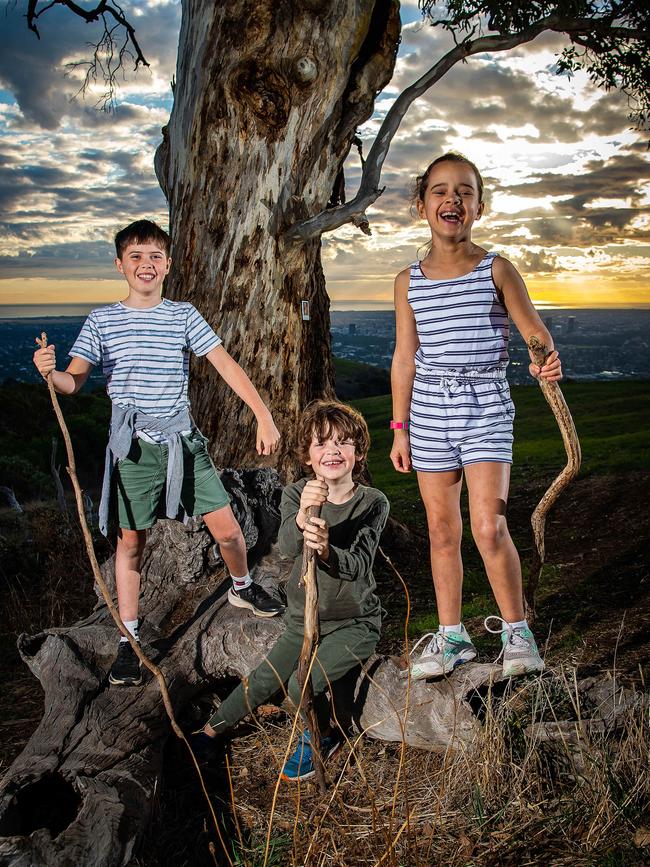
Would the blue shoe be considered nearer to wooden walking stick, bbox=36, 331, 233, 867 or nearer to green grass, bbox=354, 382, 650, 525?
wooden walking stick, bbox=36, 331, 233, 867

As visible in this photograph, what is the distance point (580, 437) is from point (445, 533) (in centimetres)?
1048

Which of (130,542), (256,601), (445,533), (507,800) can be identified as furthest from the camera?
(256,601)

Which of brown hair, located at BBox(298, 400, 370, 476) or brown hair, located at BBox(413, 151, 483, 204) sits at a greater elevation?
brown hair, located at BBox(413, 151, 483, 204)

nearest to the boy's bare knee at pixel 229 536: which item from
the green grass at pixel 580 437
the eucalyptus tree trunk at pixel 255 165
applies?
the eucalyptus tree trunk at pixel 255 165

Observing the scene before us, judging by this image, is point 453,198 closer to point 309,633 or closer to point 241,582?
point 309,633

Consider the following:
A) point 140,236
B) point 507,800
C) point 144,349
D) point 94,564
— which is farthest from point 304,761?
point 140,236

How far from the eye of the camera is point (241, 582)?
4055 mm

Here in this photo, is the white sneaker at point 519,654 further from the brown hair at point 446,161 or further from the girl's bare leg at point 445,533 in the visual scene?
the brown hair at point 446,161

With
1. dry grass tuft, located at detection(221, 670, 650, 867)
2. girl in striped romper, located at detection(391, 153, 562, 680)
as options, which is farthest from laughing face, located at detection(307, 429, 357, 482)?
dry grass tuft, located at detection(221, 670, 650, 867)

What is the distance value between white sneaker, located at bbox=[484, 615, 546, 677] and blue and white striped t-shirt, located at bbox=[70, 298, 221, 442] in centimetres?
182

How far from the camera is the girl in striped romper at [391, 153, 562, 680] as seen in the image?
3100 millimetres

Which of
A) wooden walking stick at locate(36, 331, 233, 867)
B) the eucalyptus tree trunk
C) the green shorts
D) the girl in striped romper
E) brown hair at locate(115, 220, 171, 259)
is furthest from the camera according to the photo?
the eucalyptus tree trunk

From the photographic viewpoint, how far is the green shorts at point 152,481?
11.5 ft

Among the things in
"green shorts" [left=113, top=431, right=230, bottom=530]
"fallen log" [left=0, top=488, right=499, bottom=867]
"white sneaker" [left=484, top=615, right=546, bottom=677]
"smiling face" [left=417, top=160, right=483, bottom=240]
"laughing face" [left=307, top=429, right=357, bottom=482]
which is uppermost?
"smiling face" [left=417, top=160, right=483, bottom=240]
